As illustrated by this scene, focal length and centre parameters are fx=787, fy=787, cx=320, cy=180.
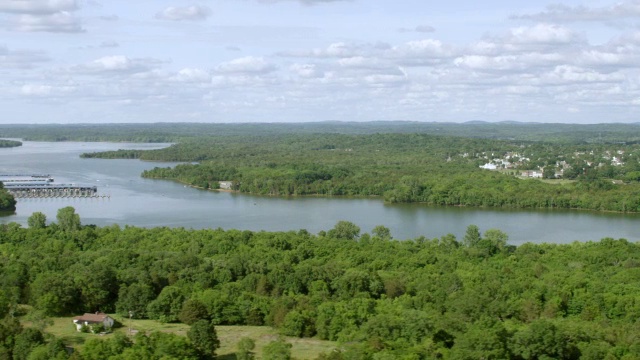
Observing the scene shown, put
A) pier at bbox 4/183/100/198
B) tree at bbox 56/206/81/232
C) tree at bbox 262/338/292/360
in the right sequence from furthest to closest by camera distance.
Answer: pier at bbox 4/183/100/198 → tree at bbox 56/206/81/232 → tree at bbox 262/338/292/360

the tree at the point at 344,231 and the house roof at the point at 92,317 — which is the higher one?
the tree at the point at 344,231

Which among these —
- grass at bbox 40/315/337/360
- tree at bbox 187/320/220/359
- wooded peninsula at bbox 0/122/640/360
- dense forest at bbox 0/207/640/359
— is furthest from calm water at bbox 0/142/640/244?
tree at bbox 187/320/220/359

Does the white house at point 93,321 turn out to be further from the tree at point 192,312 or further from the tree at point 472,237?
the tree at point 472,237

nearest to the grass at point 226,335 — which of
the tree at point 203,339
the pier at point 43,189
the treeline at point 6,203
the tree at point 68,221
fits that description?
the tree at point 203,339

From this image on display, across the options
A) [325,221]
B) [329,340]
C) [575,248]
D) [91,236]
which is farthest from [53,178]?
[329,340]

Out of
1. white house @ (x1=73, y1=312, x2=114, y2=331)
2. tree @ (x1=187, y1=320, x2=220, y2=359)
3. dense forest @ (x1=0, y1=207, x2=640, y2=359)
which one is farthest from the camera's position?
white house @ (x1=73, y1=312, x2=114, y2=331)

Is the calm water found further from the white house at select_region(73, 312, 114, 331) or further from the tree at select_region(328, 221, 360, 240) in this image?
the white house at select_region(73, 312, 114, 331)
